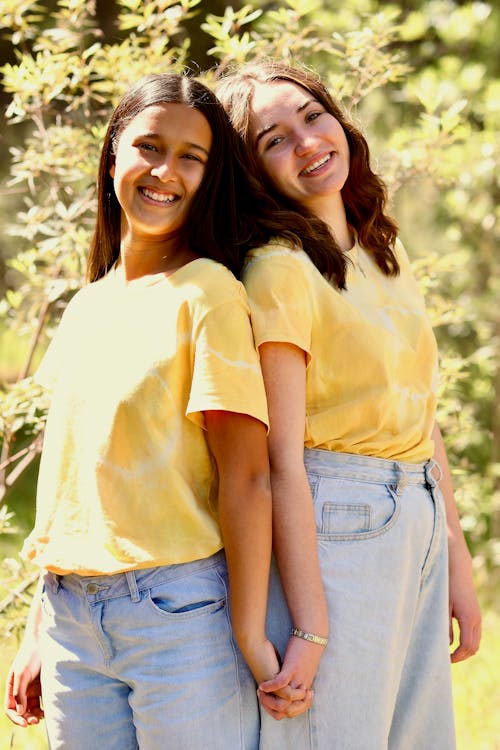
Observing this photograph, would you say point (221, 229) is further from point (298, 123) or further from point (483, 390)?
point (483, 390)

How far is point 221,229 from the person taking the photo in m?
1.95

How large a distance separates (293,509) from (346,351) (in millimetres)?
328

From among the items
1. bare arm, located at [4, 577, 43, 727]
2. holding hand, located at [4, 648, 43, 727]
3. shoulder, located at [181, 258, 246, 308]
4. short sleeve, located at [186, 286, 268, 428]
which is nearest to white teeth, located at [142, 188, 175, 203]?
shoulder, located at [181, 258, 246, 308]

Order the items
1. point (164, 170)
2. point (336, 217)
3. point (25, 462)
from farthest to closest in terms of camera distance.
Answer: point (25, 462), point (336, 217), point (164, 170)

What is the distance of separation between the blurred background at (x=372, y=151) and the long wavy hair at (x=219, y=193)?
54 cm

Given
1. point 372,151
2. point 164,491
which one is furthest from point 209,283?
point 372,151

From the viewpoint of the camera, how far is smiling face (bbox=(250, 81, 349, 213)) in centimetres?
209

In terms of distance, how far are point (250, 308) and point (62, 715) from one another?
32.9 inches

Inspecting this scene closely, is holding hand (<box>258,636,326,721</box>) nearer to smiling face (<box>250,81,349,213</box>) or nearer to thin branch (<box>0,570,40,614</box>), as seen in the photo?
smiling face (<box>250,81,349,213</box>)

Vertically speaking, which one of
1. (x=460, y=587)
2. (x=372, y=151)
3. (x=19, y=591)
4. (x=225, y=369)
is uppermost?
(x=225, y=369)

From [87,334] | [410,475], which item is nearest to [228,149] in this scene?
[87,334]

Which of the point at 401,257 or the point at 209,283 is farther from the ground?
the point at 209,283

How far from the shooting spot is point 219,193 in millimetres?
1955

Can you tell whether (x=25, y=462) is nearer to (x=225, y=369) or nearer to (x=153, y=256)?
(x=153, y=256)
